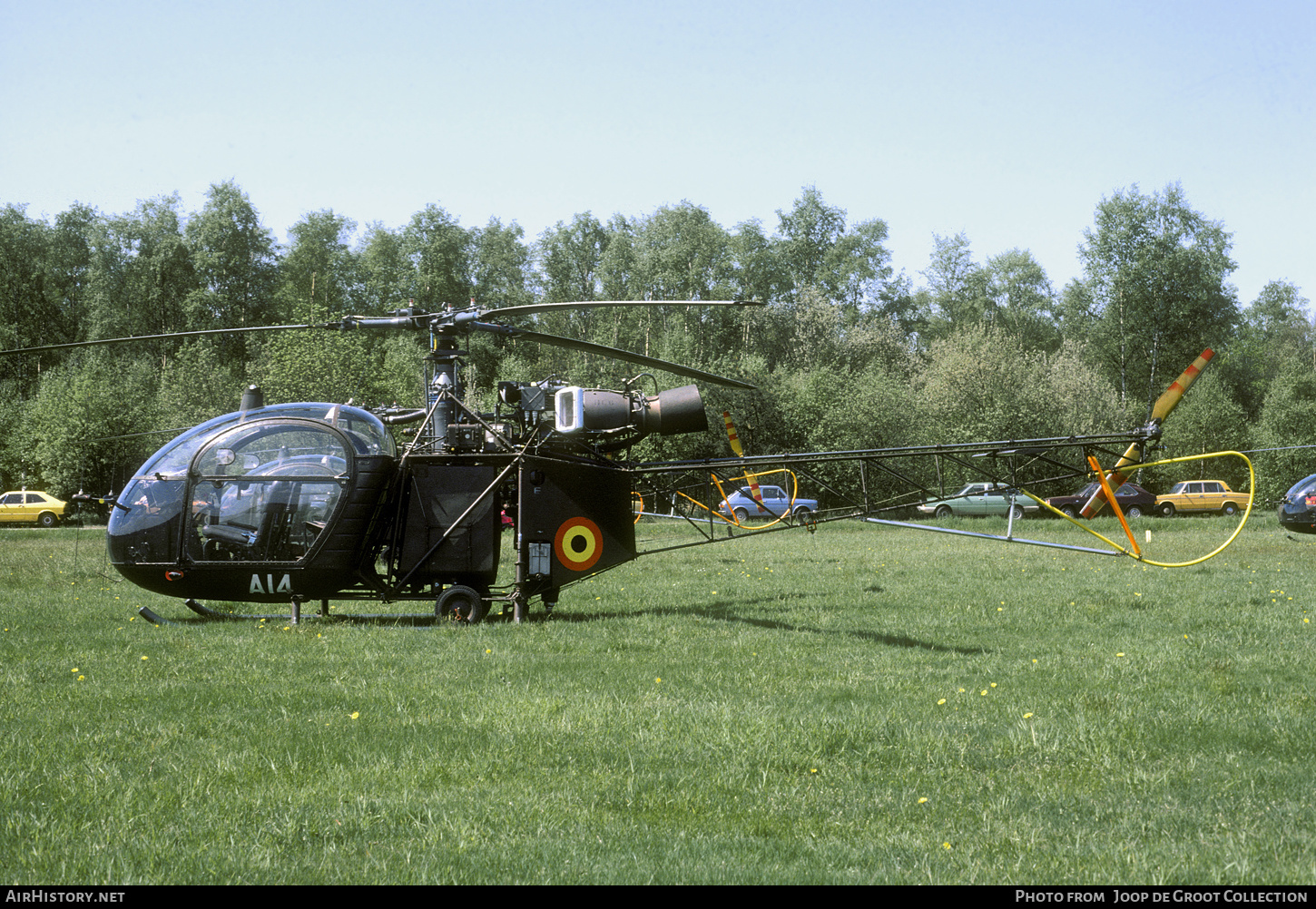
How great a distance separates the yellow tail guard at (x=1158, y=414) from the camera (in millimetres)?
8273

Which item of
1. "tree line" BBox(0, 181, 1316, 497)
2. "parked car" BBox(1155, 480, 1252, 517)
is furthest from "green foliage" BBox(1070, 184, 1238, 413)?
"parked car" BBox(1155, 480, 1252, 517)

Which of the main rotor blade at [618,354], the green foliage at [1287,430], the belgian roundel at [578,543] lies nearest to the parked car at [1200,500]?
the green foliage at [1287,430]

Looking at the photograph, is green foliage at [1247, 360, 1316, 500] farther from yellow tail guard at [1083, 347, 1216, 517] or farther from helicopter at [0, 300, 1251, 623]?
helicopter at [0, 300, 1251, 623]

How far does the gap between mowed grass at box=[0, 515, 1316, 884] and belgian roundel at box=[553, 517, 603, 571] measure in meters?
0.63

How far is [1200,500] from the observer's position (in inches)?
1607

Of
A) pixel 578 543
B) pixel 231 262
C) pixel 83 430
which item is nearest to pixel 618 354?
pixel 578 543

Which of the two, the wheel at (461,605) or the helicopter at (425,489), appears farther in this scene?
the wheel at (461,605)

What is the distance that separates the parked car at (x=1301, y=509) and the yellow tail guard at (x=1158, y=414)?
15718 mm

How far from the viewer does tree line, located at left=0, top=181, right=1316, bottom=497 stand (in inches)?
1777

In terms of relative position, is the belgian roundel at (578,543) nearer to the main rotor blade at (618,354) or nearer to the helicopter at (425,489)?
the helicopter at (425,489)

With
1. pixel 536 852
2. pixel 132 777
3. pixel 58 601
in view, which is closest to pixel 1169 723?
pixel 536 852

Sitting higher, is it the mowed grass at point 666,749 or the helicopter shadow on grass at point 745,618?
the mowed grass at point 666,749

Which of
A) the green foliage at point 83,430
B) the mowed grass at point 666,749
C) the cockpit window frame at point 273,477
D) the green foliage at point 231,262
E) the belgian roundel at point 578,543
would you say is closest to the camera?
the mowed grass at point 666,749

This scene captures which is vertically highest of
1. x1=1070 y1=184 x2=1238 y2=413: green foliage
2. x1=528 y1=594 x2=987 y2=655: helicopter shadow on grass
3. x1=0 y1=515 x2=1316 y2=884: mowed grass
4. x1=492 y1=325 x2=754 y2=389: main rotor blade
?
x1=1070 y1=184 x2=1238 y2=413: green foliage
